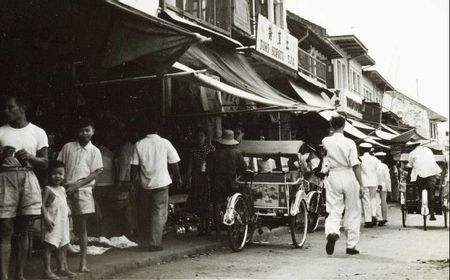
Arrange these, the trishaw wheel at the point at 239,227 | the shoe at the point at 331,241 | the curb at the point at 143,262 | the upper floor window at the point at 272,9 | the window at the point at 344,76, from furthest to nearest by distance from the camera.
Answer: the window at the point at 344,76 < the upper floor window at the point at 272,9 < the trishaw wheel at the point at 239,227 < the shoe at the point at 331,241 < the curb at the point at 143,262

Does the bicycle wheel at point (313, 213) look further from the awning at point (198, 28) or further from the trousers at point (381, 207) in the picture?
the awning at point (198, 28)

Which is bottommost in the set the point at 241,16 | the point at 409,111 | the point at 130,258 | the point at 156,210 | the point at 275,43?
the point at 130,258

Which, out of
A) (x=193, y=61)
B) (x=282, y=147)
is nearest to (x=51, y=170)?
(x=193, y=61)

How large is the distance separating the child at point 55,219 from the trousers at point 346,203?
12.7 ft

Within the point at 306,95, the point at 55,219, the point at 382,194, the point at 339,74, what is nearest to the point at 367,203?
the point at 382,194

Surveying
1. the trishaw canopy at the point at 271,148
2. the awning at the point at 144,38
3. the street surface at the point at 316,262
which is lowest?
the street surface at the point at 316,262

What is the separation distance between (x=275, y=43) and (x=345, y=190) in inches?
A: 285

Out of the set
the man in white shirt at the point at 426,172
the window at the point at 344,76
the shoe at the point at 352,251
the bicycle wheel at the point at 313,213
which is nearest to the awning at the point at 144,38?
the shoe at the point at 352,251

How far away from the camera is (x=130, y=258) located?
7.77 m

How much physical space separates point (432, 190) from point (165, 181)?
7.31 meters

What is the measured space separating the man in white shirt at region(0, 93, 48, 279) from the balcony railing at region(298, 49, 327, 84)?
17.8 m

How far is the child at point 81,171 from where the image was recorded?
6812 millimetres

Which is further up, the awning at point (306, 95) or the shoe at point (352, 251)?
the awning at point (306, 95)

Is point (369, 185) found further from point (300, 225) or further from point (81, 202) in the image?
point (81, 202)
